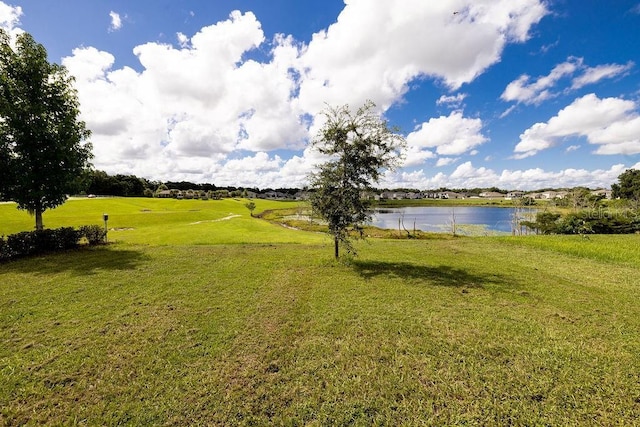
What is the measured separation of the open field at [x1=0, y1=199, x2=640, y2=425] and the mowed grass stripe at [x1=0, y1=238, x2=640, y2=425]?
43 mm

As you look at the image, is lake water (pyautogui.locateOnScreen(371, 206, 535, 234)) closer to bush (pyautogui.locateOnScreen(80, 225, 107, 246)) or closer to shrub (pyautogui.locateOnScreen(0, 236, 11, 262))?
bush (pyautogui.locateOnScreen(80, 225, 107, 246))

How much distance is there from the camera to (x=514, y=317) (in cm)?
969

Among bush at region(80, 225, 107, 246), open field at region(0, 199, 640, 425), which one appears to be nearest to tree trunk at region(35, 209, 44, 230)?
bush at region(80, 225, 107, 246)

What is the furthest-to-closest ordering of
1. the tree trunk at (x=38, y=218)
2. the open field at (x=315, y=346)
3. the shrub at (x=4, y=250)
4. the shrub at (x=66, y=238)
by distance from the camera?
1. the shrub at (x=66, y=238)
2. the tree trunk at (x=38, y=218)
3. the shrub at (x=4, y=250)
4. the open field at (x=315, y=346)

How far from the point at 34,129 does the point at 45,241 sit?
24.8ft

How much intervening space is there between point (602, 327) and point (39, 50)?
109ft

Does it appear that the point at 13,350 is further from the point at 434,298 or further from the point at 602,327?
the point at 602,327

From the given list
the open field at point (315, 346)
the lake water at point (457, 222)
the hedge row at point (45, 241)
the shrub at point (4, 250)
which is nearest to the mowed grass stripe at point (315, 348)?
the open field at point (315, 346)

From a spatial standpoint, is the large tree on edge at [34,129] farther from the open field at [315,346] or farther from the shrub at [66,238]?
the open field at [315,346]

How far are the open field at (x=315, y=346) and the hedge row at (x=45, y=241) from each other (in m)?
2.49

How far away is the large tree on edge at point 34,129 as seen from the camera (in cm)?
1769

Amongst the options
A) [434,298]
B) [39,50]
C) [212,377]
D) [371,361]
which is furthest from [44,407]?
[39,50]

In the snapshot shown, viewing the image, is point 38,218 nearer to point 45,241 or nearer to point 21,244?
point 45,241

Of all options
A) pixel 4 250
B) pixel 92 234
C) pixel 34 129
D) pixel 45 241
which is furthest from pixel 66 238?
pixel 34 129
